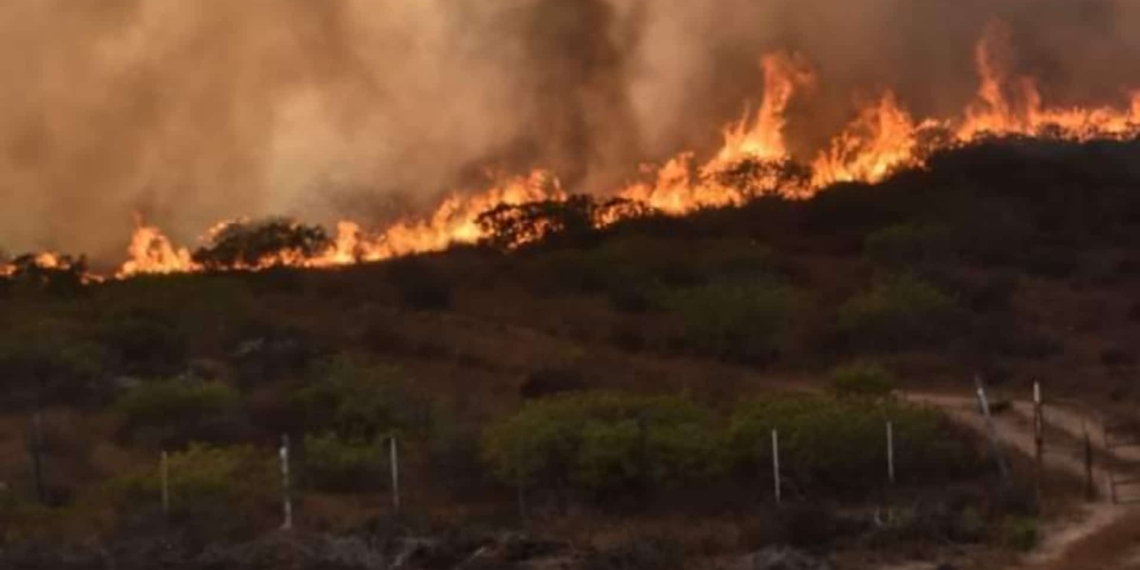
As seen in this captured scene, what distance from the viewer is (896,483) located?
32.7 metres

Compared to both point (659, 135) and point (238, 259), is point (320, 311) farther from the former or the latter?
point (659, 135)

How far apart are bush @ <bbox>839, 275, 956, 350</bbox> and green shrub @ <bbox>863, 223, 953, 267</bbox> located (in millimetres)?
11515

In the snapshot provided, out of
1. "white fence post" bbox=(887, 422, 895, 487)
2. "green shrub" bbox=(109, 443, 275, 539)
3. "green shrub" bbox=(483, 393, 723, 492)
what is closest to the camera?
"green shrub" bbox=(109, 443, 275, 539)

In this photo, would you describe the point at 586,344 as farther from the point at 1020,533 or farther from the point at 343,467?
the point at 1020,533

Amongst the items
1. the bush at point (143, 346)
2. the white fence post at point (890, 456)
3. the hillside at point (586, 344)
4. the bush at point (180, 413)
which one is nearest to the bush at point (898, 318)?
the hillside at point (586, 344)

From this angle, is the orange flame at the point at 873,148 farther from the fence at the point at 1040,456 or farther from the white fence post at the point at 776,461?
the white fence post at the point at 776,461

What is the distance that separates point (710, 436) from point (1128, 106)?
58.6m

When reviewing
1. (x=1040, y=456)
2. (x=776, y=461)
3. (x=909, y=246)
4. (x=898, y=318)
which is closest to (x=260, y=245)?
(x=909, y=246)

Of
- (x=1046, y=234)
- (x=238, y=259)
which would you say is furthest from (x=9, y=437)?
(x=1046, y=234)

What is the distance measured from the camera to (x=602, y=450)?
3334cm

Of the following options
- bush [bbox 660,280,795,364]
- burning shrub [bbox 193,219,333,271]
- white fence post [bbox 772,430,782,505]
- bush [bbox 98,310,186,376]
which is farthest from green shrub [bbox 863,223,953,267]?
white fence post [bbox 772,430,782,505]

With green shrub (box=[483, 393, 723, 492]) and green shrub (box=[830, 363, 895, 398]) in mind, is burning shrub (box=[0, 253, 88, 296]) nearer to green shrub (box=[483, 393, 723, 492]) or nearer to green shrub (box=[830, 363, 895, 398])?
green shrub (box=[830, 363, 895, 398])

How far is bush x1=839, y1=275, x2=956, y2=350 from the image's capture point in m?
54.3

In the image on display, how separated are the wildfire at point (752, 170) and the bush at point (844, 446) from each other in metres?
38.9
